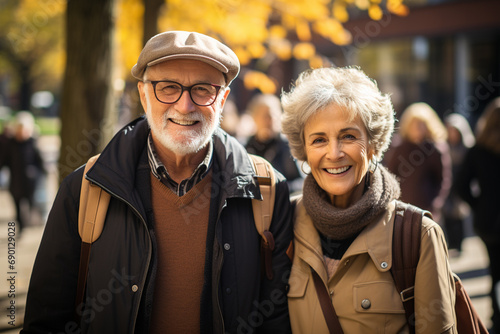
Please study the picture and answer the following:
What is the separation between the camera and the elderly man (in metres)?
2.26

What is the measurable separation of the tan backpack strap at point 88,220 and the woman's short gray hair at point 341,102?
1091mm

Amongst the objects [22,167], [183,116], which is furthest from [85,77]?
[22,167]

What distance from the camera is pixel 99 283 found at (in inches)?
88.5

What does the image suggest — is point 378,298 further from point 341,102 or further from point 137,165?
point 137,165

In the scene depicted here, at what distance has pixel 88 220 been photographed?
7.43ft

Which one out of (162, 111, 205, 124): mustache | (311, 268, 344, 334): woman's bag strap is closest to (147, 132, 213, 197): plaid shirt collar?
(162, 111, 205, 124): mustache

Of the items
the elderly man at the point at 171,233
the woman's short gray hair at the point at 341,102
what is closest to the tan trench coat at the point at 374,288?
the elderly man at the point at 171,233

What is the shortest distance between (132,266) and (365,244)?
3.81 ft

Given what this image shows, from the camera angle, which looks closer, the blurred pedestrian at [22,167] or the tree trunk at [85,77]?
the tree trunk at [85,77]

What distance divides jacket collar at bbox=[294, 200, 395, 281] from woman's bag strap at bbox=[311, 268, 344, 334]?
5 centimetres

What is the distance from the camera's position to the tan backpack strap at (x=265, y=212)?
2408 mm

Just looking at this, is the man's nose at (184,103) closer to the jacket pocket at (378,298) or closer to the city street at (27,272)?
the jacket pocket at (378,298)

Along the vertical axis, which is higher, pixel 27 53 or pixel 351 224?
pixel 27 53

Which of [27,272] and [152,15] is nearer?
[152,15]
